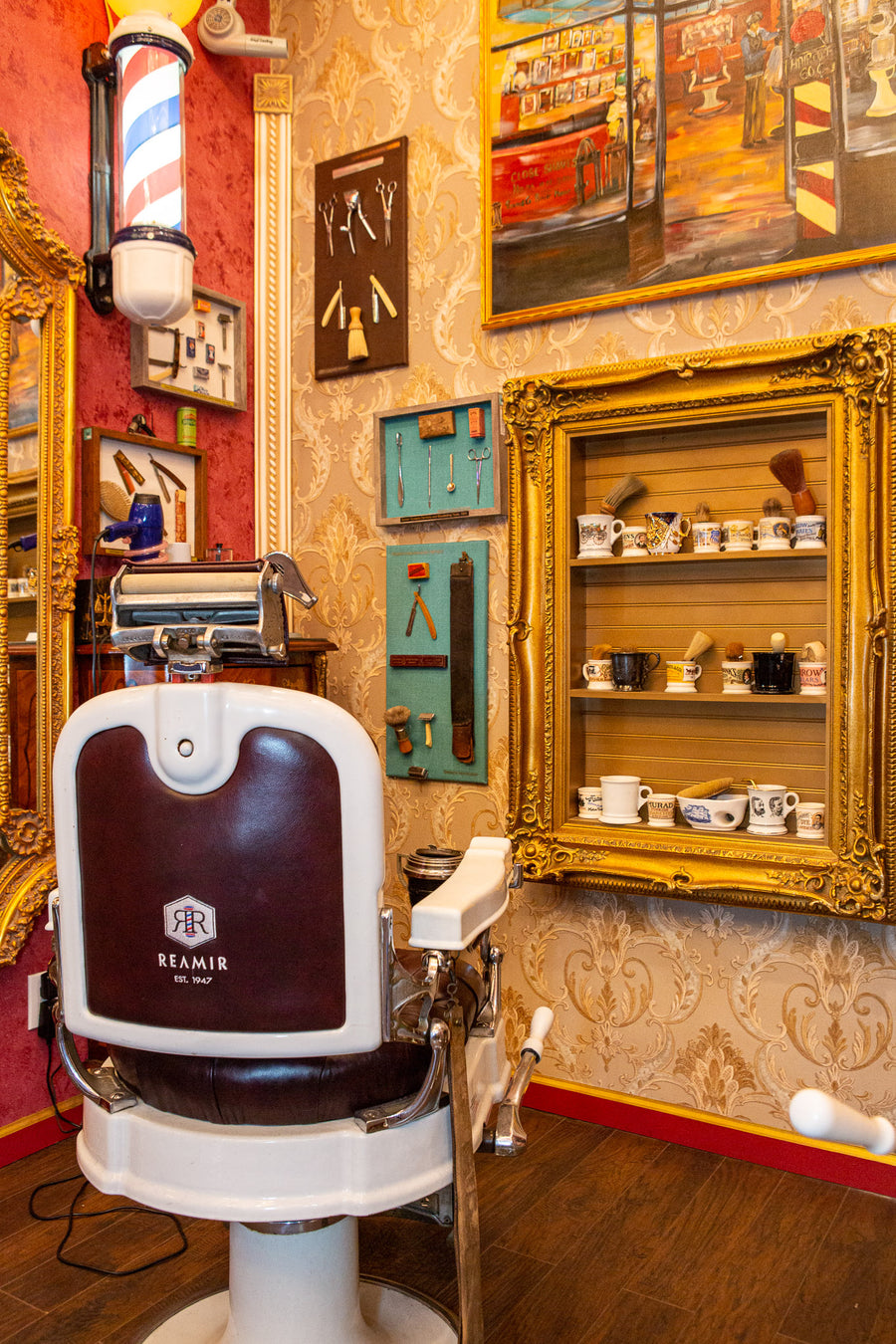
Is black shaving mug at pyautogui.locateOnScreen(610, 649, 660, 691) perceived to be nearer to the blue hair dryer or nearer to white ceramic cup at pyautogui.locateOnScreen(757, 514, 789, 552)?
white ceramic cup at pyautogui.locateOnScreen(757, 514, 789, 552)

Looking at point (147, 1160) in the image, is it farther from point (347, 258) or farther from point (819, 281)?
point (347, 258)

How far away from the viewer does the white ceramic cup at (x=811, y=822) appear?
93.8 inches

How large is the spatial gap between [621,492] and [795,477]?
45 centimetres

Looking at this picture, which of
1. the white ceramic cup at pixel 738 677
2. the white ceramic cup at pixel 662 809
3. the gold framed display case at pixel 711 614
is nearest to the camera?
the gold framed display case at pixel 711 614

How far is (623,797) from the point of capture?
2.62 meters

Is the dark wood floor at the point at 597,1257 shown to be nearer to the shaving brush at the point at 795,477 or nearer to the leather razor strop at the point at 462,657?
the leather razor strop at the point at 462,657

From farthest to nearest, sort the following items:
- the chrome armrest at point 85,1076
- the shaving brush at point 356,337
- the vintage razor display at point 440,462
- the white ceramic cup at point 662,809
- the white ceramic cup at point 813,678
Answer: the shaving brush at point 356,337 → the vintage razor display at point 440,462 → the white ceramic cup at point 662,809 → the white ceramic cup at point 813,678 → the chrome armrest at point 85,1076

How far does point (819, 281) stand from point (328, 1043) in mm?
2099

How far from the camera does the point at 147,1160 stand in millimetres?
1346

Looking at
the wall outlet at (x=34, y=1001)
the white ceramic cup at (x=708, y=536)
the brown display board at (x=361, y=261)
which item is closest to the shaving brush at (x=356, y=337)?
the brown display board at (x=361, y=261)

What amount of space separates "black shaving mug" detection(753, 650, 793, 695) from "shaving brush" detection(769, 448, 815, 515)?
36 cm

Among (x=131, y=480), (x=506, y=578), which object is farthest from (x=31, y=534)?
(x=506, y=578)

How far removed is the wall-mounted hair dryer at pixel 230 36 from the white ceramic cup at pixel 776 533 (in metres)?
2.12

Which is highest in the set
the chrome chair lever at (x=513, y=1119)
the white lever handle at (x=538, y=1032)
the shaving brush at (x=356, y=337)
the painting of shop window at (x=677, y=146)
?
the painting of shop window at (x=677, y=146)
